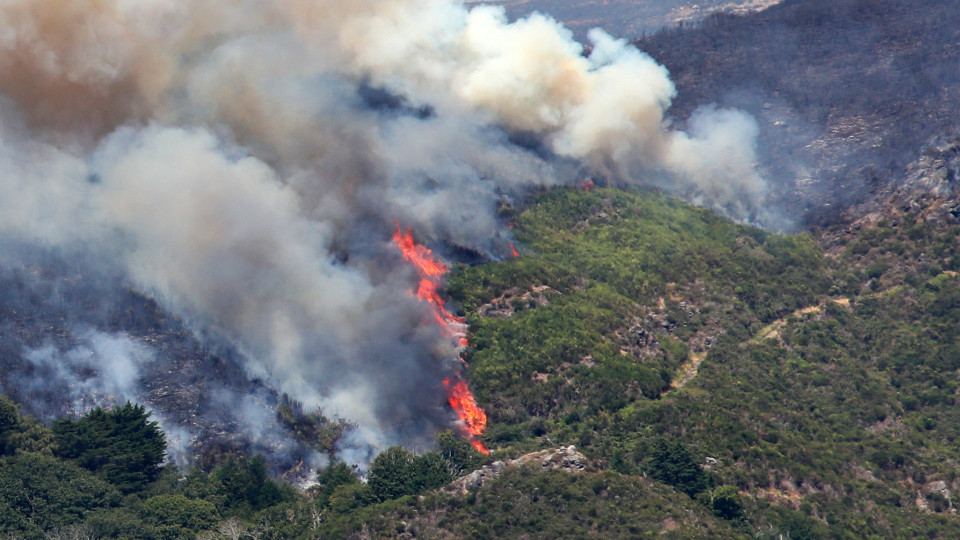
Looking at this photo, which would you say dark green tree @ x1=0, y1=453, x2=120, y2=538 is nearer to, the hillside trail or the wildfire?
the wildfire

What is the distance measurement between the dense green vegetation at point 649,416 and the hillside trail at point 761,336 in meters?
0.22

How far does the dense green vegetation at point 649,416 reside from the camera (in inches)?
3821

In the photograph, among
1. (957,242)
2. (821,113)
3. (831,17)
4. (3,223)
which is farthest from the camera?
(831,17)

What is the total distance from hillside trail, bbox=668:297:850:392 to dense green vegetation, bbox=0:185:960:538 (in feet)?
0.72

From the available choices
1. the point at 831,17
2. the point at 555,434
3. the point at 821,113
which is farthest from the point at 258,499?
the point at 831,17

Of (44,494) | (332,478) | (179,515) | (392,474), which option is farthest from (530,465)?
(44,494)

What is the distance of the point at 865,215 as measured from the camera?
446 feet

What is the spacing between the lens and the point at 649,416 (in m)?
108

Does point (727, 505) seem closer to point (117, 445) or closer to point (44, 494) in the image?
point (117, 445)

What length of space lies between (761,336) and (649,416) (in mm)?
19733

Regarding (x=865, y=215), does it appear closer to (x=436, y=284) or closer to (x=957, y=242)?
(x=957, y=242)

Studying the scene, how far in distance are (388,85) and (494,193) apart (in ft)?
44.5

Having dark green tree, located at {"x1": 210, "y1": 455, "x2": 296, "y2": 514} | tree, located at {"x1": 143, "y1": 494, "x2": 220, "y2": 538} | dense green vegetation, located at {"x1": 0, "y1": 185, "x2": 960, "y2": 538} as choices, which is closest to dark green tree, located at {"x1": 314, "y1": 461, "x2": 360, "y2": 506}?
dense green vegetation, located at {"x1": 0, "y1": 185, "x2": 960, "y2": 538}

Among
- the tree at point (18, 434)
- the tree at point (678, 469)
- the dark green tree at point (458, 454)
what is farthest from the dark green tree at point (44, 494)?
the tree at point (678, 469)
